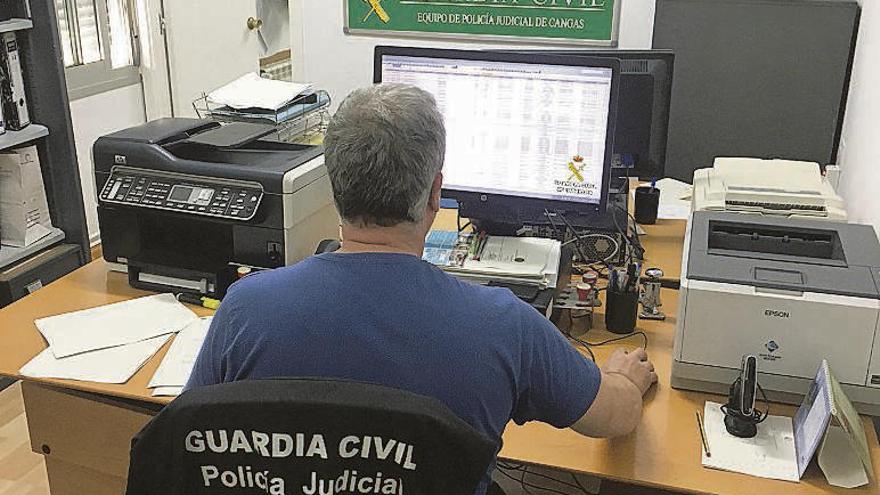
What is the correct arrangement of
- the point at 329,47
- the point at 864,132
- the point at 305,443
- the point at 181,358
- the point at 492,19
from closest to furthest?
the point at 305,443 < the point at 181,358 < the point at 864,132 < the point at 492,19 < the point at 329,47

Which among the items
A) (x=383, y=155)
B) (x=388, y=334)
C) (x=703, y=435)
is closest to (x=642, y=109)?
(x=703, y=435)

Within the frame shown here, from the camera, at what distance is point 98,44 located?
4.06 meters

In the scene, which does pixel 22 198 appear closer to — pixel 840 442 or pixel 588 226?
pixel 588 226

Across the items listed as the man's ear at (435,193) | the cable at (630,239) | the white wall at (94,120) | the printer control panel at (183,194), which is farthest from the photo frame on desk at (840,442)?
the white wall at (94,120)

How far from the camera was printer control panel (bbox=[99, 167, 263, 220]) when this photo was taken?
1.93m

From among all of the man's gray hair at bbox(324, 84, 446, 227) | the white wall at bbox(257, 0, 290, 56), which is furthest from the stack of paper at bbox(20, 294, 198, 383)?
the white wall at bbox(257, 0, 290, 56)

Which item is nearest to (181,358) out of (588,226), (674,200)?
(588,226)

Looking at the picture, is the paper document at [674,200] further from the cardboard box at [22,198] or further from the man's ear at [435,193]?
the cardboard box at [22,198]

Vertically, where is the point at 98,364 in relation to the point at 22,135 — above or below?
below

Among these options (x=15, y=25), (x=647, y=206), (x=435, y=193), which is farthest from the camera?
(x=15, y=25)

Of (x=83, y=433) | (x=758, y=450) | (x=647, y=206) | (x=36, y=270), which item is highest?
(x=647, y=206)

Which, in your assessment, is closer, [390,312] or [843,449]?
[390,312]

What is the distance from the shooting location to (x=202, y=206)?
6.38 feet

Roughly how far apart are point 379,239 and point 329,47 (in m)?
2.87
